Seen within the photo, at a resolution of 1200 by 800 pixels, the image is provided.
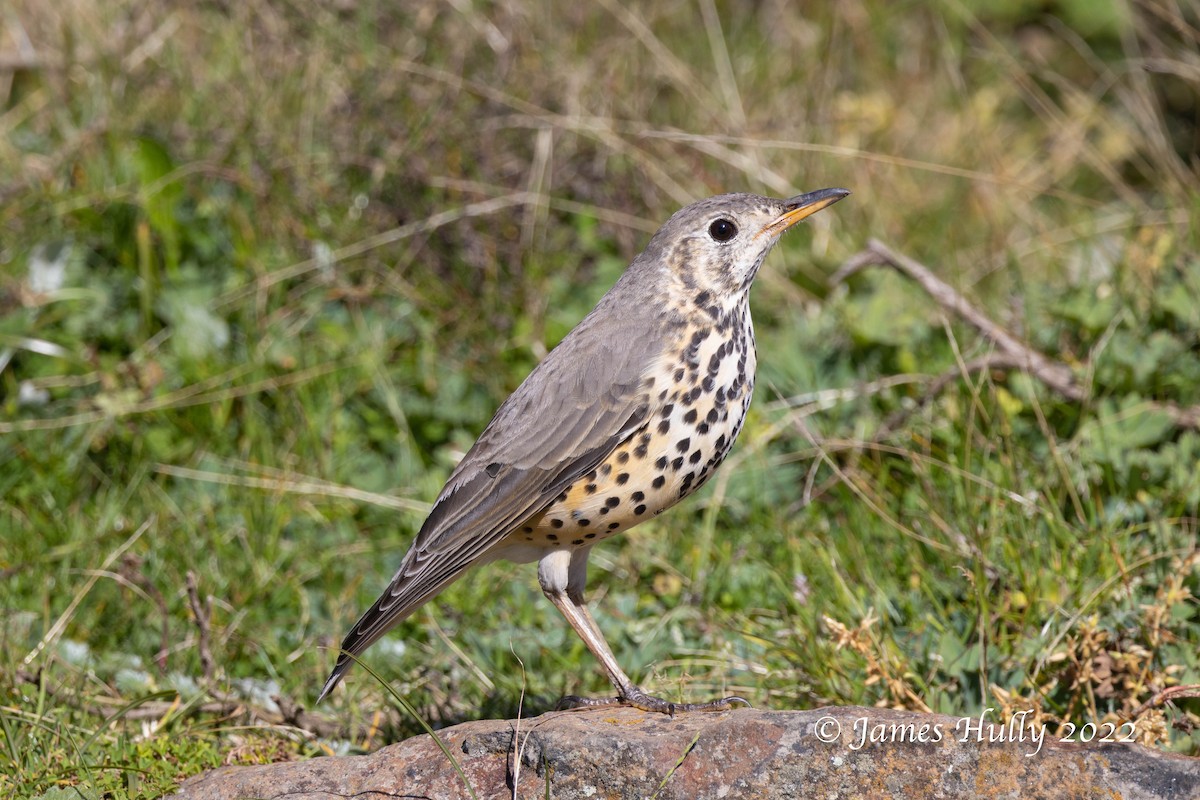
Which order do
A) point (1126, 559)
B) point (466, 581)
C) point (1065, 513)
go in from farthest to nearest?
1. point (466, 581)
2. point (1065, 513)
3. point (1126, 559)

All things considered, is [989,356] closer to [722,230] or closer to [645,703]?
[722,230]

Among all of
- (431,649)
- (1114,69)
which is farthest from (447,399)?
(1114,69)

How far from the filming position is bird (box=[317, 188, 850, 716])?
4094 millimetres

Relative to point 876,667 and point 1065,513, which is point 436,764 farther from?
point 1065,513

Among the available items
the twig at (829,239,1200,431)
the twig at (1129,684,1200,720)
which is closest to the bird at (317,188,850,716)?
the twig at (1129,684,1200,720)

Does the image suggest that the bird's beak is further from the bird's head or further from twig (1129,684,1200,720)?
twig (1129,684,1200,720)

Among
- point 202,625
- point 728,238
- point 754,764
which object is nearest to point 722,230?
point 728,238

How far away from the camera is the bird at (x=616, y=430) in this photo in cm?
409

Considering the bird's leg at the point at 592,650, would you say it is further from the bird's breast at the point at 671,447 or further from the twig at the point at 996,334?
the twig at the point at 996,334

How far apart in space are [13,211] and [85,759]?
3677 mm

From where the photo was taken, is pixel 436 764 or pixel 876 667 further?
pixel 876 667

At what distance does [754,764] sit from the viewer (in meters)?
3.42

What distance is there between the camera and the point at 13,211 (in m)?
6.85

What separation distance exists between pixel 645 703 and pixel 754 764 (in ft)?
2.34
